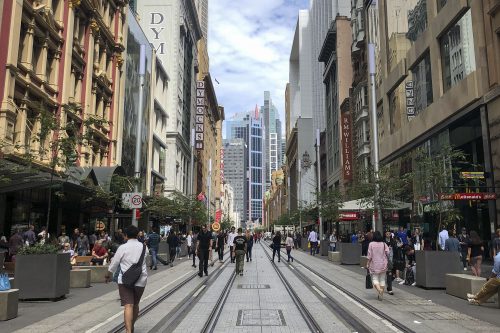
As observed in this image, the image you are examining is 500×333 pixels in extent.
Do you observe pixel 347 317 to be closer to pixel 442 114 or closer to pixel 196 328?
pixel 196 328

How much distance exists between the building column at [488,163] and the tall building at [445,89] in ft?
0.14

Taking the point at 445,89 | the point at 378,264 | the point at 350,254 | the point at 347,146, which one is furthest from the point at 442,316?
the point at 347,146

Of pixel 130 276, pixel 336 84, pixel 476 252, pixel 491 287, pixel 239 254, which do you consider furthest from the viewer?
pixel 336 84

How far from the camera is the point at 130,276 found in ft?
24.3

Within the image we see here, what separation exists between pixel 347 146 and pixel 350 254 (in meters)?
33.7

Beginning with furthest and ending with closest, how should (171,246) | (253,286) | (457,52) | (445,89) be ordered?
(445,89) < (457,52) < (171,246) < (253,286)

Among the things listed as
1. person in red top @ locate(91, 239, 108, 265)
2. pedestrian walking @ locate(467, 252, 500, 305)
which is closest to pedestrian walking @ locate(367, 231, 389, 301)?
pedestrian walking @ locate(467, 252, 500, 305)

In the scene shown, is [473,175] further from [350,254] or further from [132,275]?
[132,275]

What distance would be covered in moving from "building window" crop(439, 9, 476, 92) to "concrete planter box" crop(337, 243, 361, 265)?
35.4 ft

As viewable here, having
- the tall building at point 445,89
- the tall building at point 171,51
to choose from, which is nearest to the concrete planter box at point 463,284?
the tall building at point 445,89

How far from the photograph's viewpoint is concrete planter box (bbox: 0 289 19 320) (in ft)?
31.1

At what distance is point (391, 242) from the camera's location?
17406 millimetres

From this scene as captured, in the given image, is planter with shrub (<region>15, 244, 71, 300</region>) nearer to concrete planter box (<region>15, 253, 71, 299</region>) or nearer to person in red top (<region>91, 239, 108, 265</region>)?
concrete planter box (<region>15, 253, 71, 299</region>)

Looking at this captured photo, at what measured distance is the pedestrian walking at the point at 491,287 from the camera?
1106cm
